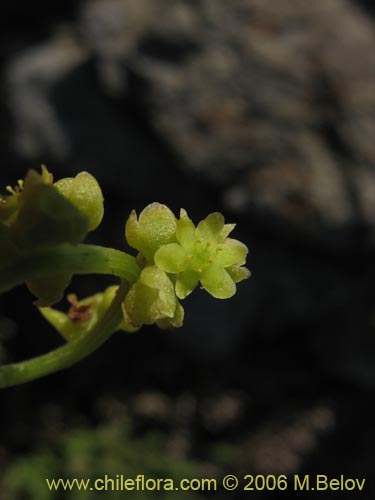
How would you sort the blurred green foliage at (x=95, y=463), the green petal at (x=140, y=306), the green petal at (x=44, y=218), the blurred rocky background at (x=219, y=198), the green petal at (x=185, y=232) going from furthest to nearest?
the blurred rocky background at (x=219, y=198), the blurred green foliage at (x=95, y=463), the green petal at (x=185, y=232), the green petal at (x=140, y=306), the green petal at (x=44, y=218)

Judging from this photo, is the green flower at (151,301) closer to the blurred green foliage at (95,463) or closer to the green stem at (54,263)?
the green stem at (54,263)

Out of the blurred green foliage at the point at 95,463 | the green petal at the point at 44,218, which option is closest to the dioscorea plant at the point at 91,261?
the green petal at the point at 44,218

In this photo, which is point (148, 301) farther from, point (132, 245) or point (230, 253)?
point (230, 253)

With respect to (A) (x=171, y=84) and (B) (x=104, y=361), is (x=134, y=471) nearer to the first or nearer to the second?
(B) (x=104, y=361)

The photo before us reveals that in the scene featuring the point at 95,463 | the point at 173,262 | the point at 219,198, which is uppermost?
the point at 219,198

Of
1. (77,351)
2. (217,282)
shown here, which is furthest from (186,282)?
(77,351)

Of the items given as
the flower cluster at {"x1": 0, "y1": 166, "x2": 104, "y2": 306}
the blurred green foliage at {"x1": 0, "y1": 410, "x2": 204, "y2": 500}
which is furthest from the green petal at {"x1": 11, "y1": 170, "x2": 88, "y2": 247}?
the blurred green foliage at {"x1": 0, "y1": 410, "x2": 204, "y2": 500}
